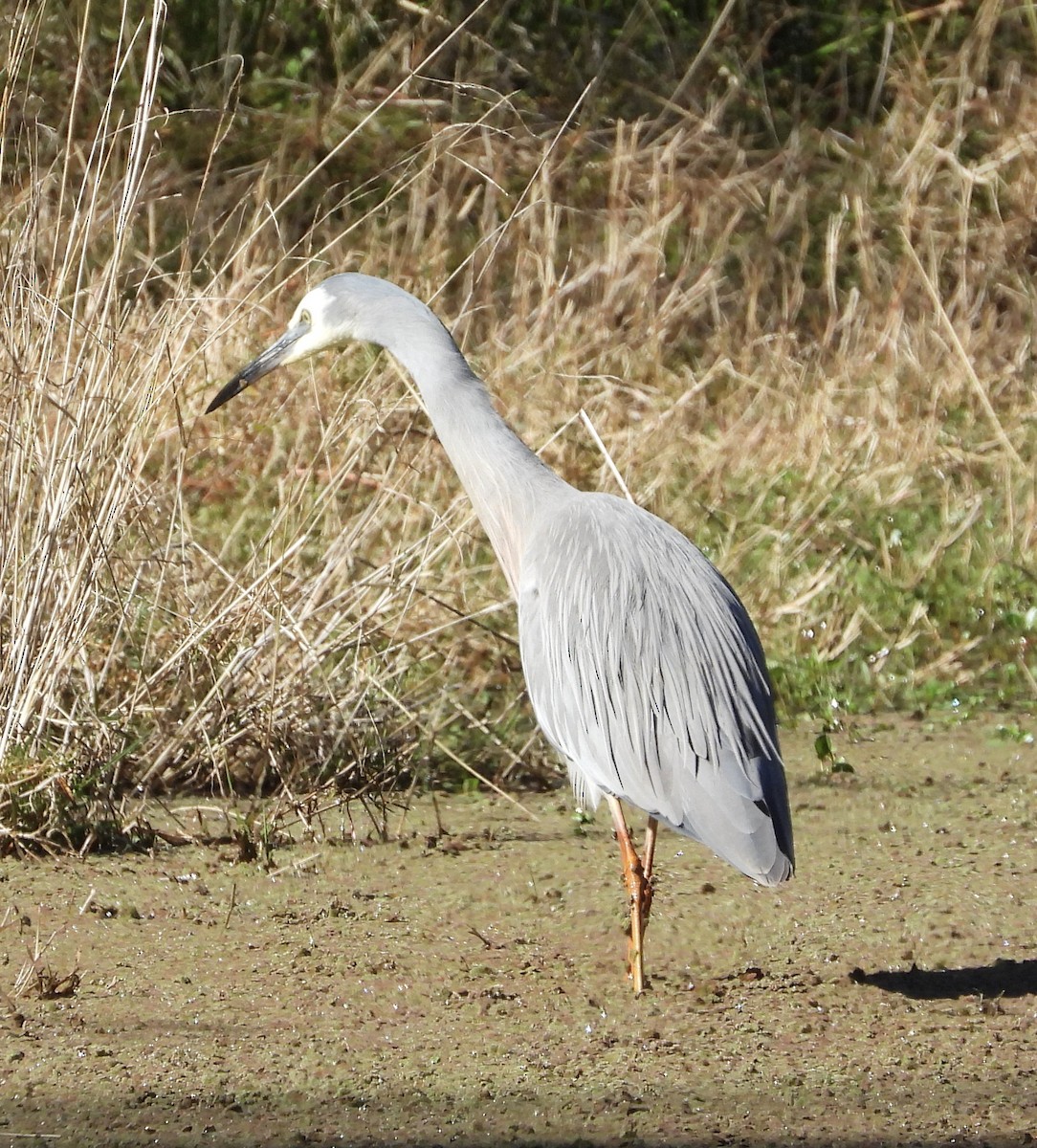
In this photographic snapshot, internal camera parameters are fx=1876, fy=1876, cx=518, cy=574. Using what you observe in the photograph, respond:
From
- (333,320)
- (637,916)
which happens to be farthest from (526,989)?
(333,320)

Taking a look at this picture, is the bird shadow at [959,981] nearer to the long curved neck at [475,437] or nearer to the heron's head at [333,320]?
the long curved neck at [475,437]

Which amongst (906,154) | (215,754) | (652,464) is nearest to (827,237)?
(906,154)

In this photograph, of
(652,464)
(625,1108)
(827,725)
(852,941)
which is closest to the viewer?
(625,1108)

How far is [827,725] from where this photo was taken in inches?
202

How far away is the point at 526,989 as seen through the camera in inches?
139

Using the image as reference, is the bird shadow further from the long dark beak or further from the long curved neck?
the long dark beak

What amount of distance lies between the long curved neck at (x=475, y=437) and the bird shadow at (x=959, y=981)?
117 centimetres

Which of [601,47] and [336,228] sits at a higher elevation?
[601,47]

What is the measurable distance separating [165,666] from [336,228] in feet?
16.7

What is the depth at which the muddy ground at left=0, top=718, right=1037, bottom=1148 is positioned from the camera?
298 cm

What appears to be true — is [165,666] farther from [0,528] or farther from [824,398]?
[824,398]

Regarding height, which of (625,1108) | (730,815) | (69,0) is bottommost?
(625,1108)

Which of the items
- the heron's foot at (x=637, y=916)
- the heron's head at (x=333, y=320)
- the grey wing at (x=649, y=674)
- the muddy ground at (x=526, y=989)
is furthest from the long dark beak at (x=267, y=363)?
the heron's foot at (x=637, y=916)

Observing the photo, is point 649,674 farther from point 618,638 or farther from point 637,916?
point 637,916
